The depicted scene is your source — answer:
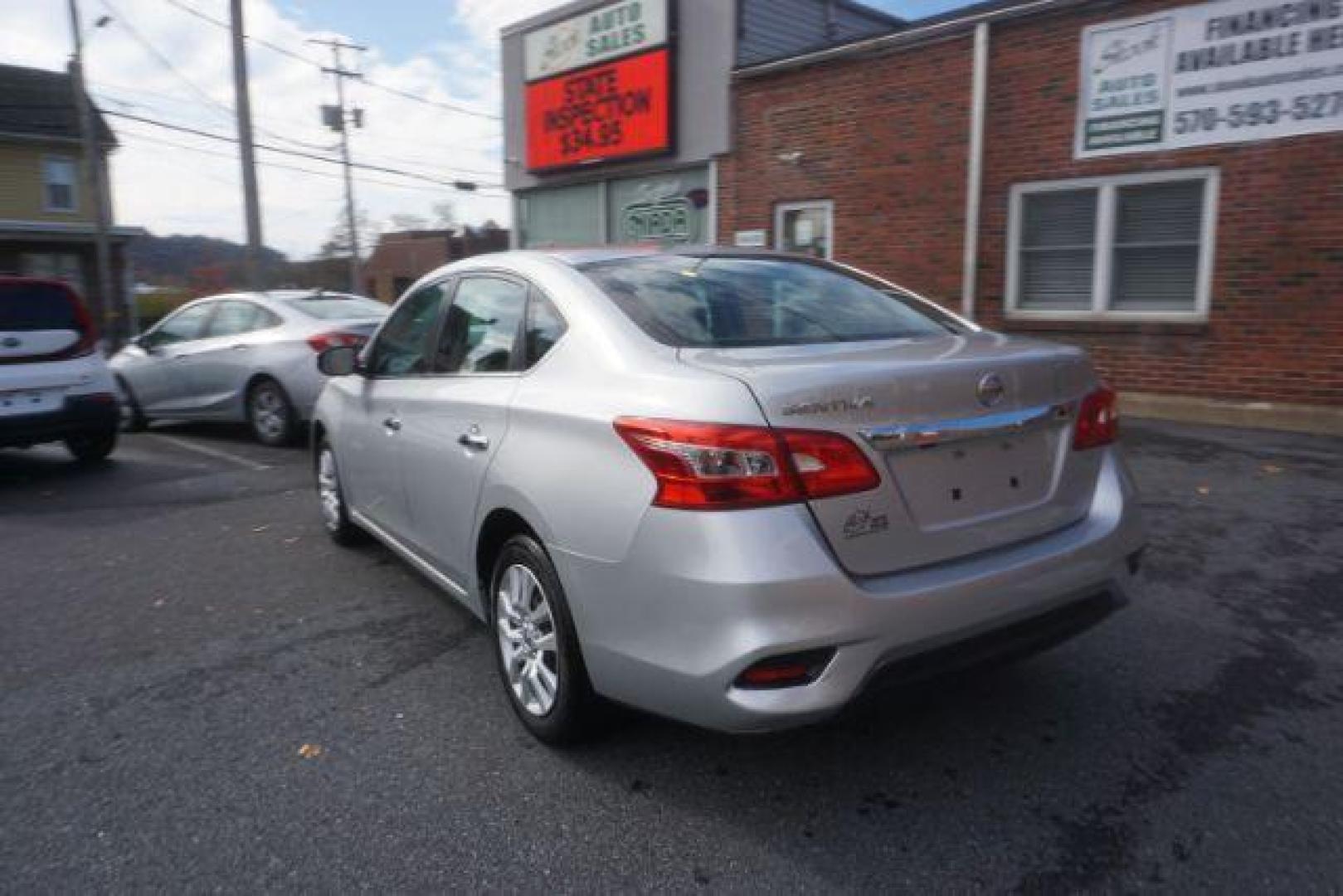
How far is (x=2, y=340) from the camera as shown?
6.98m

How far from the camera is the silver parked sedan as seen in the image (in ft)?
26.7

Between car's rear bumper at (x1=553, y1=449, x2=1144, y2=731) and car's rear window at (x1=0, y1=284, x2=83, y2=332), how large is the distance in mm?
6646

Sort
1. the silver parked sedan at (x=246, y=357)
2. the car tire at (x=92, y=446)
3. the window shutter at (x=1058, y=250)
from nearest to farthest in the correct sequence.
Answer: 1. the car tire at (x=92, y=446)
2. the silver parked sedan at (x=246, y=357)
3. the window shutter at (x=1058, y=250)

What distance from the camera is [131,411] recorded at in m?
9.90

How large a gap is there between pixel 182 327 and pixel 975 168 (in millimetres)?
8338

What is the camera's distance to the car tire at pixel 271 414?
828 centimetres

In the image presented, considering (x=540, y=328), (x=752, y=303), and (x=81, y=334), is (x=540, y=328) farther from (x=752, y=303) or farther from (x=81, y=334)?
(x=81, y=334)

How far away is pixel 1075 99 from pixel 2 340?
960 cm

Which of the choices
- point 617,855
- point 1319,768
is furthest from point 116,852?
point 1319,768

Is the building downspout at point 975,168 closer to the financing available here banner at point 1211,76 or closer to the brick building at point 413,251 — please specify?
the financing available here banner at point 1211,76

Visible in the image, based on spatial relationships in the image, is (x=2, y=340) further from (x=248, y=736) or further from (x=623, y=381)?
(x=623, y=381)

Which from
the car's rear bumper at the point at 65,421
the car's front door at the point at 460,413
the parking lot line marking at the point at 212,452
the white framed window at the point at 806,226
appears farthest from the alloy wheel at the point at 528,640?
the white framed window at the point at 806,226

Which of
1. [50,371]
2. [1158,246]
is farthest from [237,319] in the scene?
[1158,246]

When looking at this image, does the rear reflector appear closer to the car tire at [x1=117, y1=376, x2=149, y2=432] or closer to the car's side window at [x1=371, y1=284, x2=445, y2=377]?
the car's side window at [x1=371, y1=284, x2=445, y2=377]
